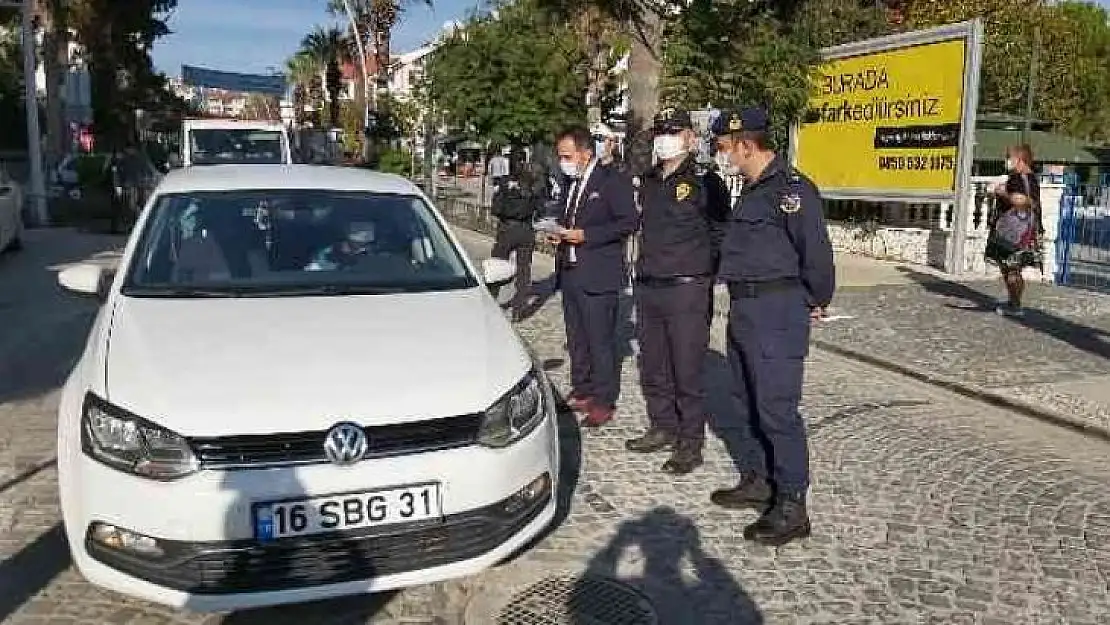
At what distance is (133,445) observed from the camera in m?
3.12

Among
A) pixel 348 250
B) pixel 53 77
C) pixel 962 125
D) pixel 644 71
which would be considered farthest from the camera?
pixel 53 77

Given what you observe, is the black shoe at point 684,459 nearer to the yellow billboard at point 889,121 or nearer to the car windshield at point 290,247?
the car windshield at point 290,247

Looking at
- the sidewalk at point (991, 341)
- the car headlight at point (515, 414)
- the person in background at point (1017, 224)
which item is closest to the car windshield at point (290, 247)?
the car headlight at point (515, 414)

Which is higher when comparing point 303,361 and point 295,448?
point 303,361

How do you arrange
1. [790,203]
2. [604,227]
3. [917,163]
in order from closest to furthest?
1. [790,203]
2. [604,227]
3. [917,163]

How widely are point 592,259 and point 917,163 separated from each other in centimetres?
1005

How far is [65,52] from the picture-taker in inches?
1334

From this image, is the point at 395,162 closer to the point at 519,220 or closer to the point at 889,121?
the point at 889,121

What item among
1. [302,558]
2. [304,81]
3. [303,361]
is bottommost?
[302,558]

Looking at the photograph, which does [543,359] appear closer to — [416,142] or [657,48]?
[657,48]

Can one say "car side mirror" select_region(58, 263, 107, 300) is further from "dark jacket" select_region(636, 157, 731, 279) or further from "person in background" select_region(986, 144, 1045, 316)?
"person in background" select_region(986, 144, 1045, 316)

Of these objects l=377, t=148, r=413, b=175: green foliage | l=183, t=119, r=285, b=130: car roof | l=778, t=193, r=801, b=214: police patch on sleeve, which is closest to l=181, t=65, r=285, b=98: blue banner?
l=377, t=148, r=413, b=175: green foliage

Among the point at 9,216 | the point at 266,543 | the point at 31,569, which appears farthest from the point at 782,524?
the point at 9,216

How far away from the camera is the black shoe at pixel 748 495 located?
464 cm
